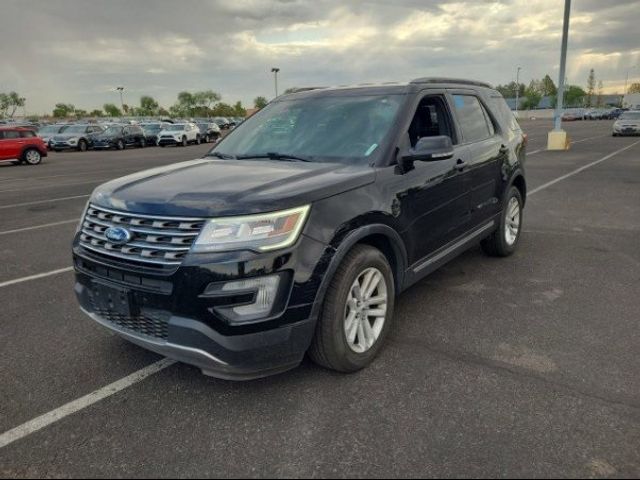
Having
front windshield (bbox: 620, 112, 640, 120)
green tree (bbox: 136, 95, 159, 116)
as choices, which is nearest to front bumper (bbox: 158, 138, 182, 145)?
front windshield (bbox: 620, 112, 640, 120)

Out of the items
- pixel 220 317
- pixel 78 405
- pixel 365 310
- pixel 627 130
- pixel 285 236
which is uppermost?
pixel 285 236

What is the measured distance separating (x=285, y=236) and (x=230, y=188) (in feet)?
1.58

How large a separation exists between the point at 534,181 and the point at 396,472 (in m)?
11.0

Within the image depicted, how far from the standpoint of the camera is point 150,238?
273 centimetres

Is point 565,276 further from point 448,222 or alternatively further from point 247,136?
point 247,136

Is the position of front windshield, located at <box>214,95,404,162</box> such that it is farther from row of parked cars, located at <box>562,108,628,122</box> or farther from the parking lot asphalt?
row of parked cars, located at <box>562,108,628,122</box>

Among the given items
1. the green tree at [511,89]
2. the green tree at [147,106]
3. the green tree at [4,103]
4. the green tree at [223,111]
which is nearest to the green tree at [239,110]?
the green tree at [223,111]

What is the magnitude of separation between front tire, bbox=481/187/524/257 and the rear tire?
2145 centimetres

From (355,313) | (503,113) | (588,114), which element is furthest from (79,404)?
(588,114)

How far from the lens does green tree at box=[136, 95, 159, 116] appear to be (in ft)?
430

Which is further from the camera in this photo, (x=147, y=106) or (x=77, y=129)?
(x=147, y=106)

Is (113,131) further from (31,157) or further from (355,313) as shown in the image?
(355,313)

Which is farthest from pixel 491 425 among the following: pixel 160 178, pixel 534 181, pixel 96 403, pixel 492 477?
pixel 534 181

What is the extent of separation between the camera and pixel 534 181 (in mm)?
11891
